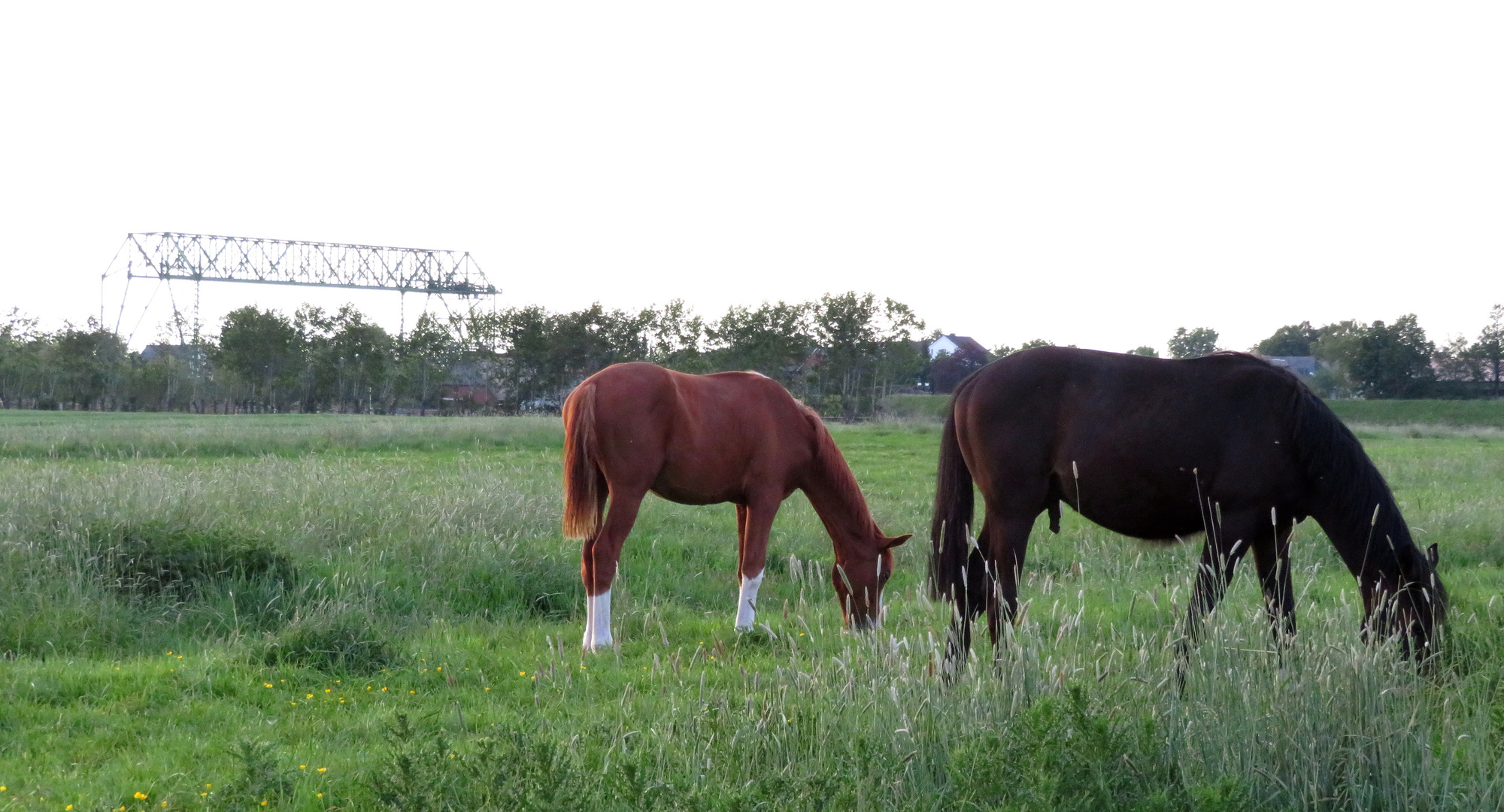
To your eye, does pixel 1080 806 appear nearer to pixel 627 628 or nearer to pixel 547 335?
pixel 627 628

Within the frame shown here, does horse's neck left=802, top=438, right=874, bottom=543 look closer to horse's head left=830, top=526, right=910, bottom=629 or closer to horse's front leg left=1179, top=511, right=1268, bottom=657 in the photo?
horse's head left=830, top=526, right=910, bottom=629

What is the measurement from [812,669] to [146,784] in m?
2.67

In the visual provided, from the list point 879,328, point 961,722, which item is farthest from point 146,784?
point 879,328

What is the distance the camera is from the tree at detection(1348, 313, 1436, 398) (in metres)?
39.5

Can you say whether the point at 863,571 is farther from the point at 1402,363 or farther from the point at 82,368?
the point at 82,368

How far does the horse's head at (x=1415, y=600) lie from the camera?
4.70 metres

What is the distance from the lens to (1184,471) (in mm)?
5012

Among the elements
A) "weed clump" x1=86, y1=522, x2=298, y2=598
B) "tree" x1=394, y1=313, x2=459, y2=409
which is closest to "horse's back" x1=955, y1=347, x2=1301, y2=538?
"weed clump" x1=86, y1=522, x2=298, y2=598

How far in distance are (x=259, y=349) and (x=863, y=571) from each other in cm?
5171

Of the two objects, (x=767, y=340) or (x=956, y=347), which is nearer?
(x=767, y=340)

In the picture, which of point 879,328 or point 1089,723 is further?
point 879,328

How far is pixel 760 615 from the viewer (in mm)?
7156

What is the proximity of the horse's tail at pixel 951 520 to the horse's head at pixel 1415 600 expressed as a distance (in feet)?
6.22

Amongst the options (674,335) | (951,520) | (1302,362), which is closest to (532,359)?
(674,335)
